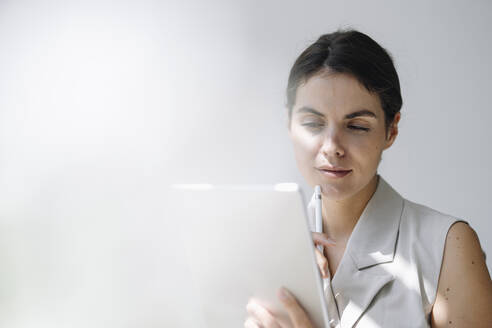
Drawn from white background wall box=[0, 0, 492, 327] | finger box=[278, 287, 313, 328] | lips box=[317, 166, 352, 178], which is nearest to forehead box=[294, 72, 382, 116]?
lips box=[317, 166, 352, 178]

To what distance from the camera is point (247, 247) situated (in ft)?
3.10

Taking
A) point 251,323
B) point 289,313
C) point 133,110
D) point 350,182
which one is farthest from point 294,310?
point 133,110

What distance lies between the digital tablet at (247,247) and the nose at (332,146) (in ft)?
1.34

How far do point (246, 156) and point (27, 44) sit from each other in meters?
1.17

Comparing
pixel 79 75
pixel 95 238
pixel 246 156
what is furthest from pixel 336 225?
pixel 79 75

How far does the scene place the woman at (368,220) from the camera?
1.14m

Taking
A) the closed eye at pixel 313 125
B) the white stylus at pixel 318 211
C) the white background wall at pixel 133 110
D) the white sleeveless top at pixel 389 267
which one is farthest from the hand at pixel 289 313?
the white background wall at pixel 133 110

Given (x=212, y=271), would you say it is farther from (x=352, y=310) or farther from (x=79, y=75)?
(x=79, y=75)

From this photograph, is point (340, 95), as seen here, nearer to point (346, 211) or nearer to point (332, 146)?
point (332, 146)

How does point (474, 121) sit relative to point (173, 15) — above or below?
below

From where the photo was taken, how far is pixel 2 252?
2328 mm

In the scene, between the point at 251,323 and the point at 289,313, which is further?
the point at 251,323

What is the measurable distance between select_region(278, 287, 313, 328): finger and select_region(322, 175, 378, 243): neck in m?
0.45

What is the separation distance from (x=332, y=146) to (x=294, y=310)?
1.48ft
